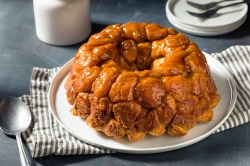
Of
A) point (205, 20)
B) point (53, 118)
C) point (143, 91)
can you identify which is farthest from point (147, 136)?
point (205, 20)

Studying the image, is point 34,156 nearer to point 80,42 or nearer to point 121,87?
point 121,87

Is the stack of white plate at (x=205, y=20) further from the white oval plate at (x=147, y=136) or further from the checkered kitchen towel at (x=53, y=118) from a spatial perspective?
the white oval plate at (x=147, y=136)

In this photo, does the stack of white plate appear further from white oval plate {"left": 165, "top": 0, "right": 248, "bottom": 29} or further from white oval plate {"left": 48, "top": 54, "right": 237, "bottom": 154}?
white oval plate {"left": 48, "top": 54, "right": 237, "bottom": 154}

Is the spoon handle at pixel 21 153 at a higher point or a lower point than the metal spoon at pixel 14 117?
higher

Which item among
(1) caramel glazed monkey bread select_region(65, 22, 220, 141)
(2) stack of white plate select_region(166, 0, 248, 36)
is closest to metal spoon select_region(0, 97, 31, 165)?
(1) caramel glazed monkey bread select_region(65, 22, 220, 141)

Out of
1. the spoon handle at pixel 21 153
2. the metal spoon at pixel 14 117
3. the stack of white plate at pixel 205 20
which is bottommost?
the stack of white plate at pixel 205 20

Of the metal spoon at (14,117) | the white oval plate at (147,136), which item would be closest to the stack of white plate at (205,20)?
the white oval plate at (147,136)

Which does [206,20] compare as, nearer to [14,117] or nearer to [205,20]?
[205,20]

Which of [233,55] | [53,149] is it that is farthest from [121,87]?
[233,55]
